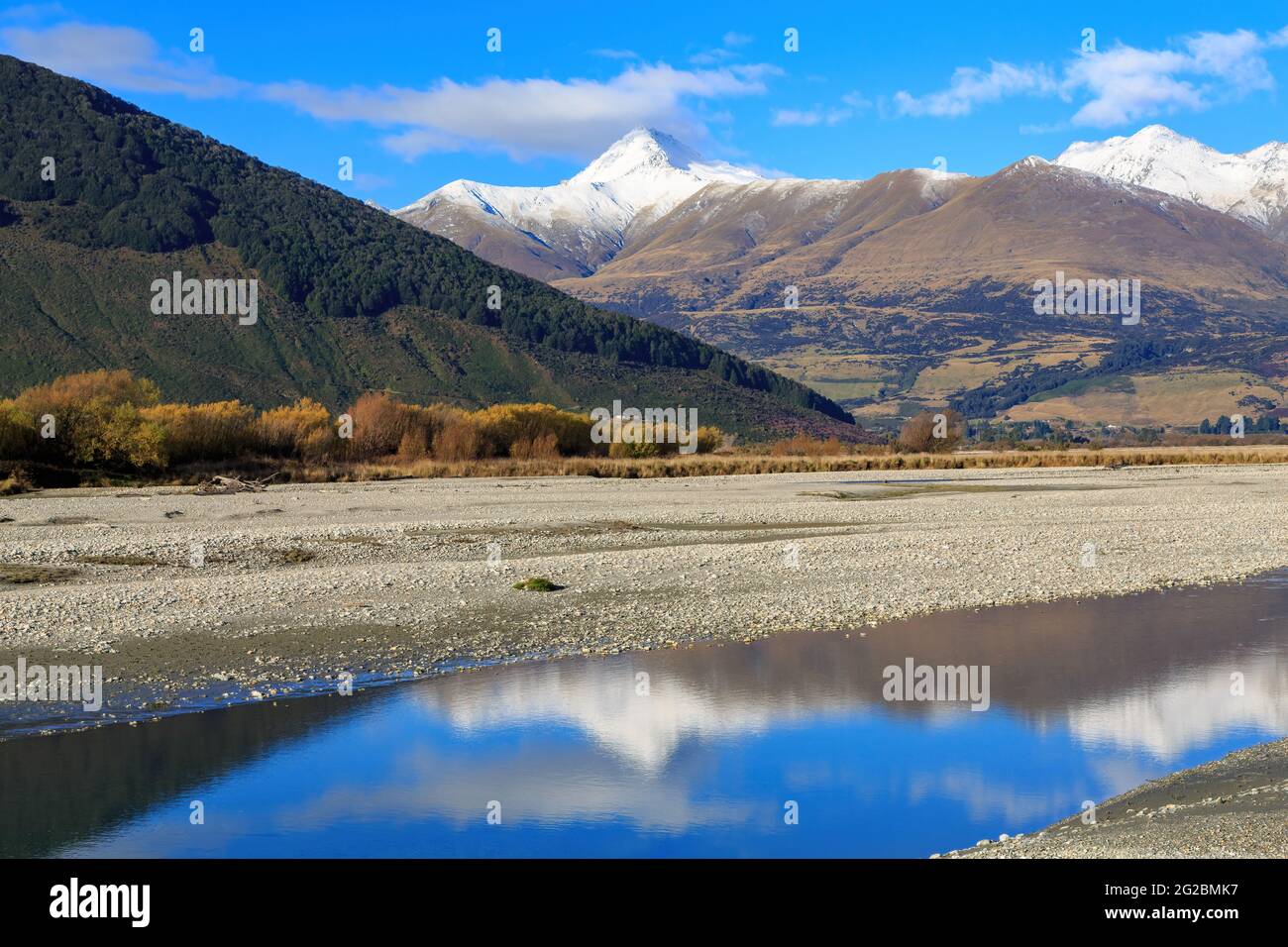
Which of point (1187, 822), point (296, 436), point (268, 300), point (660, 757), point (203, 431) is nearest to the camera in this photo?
point (1187, 822)

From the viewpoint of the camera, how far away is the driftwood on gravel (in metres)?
47.0

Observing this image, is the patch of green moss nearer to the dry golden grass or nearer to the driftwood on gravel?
the driftwood on gravel

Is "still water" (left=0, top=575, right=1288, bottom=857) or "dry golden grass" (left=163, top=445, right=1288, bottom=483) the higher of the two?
"dry golden grass" (left=163, top=445, right=1288, bottom=483)

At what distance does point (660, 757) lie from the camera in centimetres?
1423

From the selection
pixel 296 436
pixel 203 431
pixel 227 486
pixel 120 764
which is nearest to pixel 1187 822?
pixel 120 764

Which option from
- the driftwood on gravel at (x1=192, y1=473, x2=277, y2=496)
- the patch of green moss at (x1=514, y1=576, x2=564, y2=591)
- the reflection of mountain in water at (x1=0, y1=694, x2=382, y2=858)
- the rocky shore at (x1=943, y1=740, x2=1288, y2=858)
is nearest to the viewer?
the rocky shore at (x1=943, y1=740, x2=1288, y2=858)

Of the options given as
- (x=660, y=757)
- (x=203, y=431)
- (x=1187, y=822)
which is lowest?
(x=660, y=757)

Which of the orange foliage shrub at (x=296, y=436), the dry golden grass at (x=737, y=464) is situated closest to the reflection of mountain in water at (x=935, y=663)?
the dry golden grass at (x=737, y=464)

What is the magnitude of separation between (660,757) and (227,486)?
37.3 m

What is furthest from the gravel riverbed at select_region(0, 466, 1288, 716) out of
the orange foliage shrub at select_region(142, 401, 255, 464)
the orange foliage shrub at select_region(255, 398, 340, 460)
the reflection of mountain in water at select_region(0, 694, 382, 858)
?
the orange foliage shrub at select_region(255, 398, 340, 460)

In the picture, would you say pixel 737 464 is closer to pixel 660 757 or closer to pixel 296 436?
pixel 296 436

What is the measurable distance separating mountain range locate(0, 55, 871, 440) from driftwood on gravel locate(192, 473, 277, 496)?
4156cm

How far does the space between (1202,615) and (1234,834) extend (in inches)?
547
